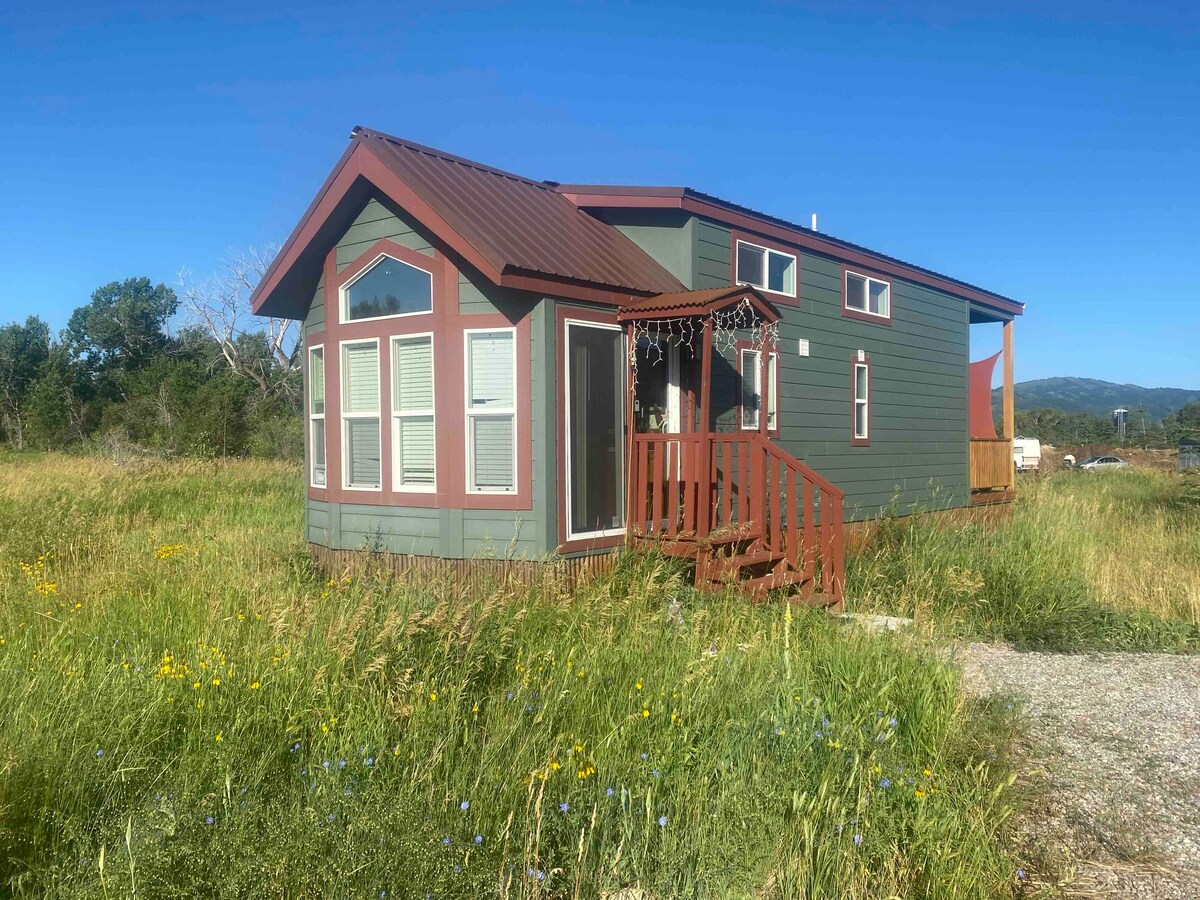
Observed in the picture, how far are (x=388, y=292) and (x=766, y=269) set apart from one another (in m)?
4.69

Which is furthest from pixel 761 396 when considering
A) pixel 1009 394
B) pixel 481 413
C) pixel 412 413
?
pixel 1009 394

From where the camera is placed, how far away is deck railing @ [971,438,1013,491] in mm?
15242

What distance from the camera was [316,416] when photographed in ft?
32.0

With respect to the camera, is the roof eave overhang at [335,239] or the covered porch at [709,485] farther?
the covered porch at [709,485]

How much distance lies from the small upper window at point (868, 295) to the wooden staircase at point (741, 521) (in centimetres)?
482

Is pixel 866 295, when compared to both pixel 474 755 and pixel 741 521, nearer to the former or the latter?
pixel 741 521

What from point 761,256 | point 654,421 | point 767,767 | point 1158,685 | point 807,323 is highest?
point 761,256

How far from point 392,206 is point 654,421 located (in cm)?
350

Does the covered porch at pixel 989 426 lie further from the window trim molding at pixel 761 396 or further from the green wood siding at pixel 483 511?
the green wood siding at pixel 483 511

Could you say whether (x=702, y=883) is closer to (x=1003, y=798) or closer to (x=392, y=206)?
(x=1003, y=798)

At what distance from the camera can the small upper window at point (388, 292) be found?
8.34 m

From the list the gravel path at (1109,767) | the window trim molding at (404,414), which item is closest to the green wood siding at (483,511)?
the window trim molding at (404,414)

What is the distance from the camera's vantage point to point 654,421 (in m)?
9.54

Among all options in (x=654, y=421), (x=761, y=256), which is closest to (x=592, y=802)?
(x=654, y=421)
